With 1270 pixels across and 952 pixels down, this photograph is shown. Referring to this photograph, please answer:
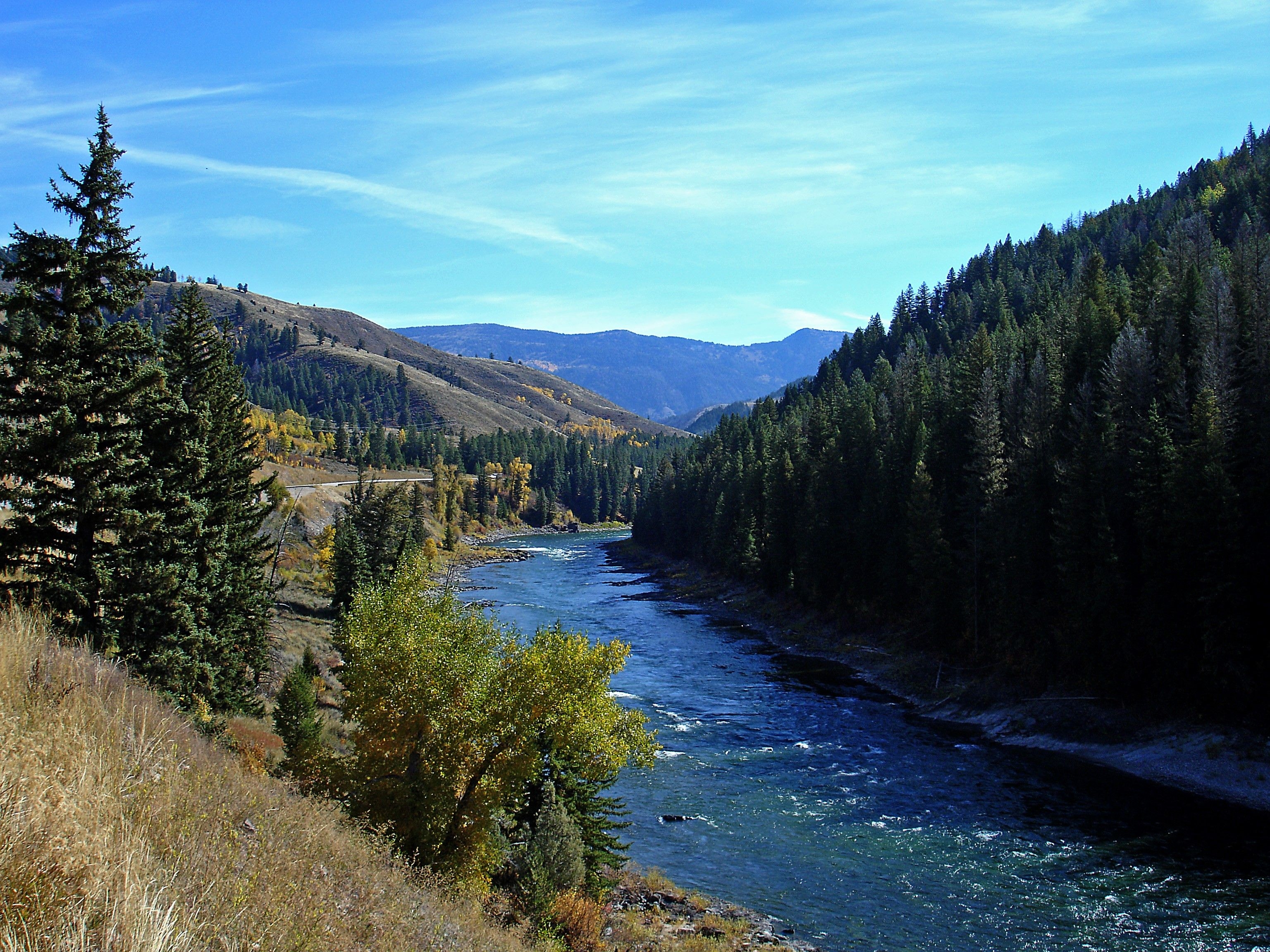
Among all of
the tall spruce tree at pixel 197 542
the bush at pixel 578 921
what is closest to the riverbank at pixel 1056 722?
the bush at pixel 578 921

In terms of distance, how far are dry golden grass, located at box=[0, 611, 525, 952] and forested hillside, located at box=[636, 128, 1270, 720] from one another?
3641 centimetres

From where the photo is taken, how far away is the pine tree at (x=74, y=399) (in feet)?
62.9

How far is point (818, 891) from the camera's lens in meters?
26.0

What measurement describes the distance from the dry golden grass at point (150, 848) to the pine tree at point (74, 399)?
5017 mm

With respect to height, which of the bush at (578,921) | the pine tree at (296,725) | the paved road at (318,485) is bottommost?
the bush at (578,921)

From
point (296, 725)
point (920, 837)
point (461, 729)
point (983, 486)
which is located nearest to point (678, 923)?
point (461, 729)

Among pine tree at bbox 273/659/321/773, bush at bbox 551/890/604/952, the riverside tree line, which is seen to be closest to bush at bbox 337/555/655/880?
the riverside tree line

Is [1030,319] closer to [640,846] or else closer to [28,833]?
[640,846]

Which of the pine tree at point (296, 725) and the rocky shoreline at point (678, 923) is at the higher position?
the pine tree at point (296, 725)

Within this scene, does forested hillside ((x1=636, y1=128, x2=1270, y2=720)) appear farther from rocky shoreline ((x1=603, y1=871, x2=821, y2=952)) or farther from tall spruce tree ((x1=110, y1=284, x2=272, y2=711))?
tall spruce tree ((x1=110, y1=284, x2=272, y2=711))

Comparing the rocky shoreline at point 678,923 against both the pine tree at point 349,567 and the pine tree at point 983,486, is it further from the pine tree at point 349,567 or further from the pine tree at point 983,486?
the pine tree at point 349,567

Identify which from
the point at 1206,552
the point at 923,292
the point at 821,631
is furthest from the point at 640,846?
the point at 923,292

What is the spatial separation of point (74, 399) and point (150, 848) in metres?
15.0

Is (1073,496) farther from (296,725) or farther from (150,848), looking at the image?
(150,848)
